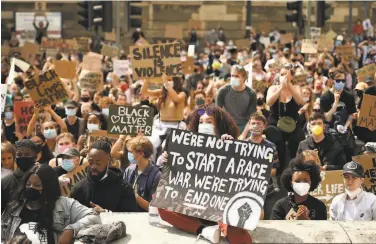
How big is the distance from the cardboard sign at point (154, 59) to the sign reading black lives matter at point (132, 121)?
2.79 meters

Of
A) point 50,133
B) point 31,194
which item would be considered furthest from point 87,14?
point 31,194

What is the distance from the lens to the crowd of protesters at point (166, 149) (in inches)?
225

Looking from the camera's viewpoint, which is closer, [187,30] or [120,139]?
[120,139]

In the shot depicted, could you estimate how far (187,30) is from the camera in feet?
127

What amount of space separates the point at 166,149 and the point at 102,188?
0.79 meters

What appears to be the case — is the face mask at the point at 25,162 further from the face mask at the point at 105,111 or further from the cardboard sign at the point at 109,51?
the cardboard sign at the point at 109,51

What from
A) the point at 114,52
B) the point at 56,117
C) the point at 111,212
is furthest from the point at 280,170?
the point at 114,52

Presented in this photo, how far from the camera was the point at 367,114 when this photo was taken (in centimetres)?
1028

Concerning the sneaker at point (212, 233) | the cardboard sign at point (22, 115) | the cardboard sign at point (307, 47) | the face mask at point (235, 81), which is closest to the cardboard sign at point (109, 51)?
the cardboard sign at point (307, 47)

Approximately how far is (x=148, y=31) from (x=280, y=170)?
2990cm

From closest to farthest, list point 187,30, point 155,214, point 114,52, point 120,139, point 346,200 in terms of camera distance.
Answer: point 155,214, point 346,200, point 120,139, point 114,52, point 187,30

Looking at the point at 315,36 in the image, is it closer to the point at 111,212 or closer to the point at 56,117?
the point at 56,117

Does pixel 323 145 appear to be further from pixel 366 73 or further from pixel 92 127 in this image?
pixel 366 73

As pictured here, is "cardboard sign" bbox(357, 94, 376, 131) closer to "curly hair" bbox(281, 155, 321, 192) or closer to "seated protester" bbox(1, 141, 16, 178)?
"curly hair" bbox(281, 155, 321, 192)
